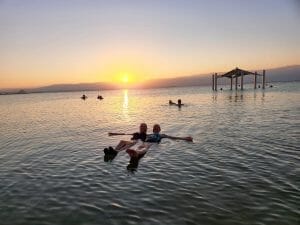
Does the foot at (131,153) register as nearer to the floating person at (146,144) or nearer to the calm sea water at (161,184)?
the floating person at (146,144)

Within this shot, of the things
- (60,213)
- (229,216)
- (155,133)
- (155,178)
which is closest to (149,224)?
(229,216)

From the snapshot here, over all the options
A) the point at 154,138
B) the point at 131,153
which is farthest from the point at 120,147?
the point at 154,138

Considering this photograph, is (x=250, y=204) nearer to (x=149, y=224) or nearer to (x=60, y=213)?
(x=149, y=224)

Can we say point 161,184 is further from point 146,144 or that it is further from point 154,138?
point 154,138

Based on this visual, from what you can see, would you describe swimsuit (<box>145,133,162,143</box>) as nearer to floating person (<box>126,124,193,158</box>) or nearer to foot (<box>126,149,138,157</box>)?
floating person (<box>126,124,193,158</box>)

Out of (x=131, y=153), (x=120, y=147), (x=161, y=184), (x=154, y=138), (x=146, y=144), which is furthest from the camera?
(x=154, y=138)

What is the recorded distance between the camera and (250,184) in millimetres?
11391

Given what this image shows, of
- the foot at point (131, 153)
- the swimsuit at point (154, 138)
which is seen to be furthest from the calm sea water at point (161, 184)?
the swimsuit at point (154, 138)

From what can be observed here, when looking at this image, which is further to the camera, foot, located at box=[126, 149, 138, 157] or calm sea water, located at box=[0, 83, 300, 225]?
foot, located at box=[126, 149, 138, 157]

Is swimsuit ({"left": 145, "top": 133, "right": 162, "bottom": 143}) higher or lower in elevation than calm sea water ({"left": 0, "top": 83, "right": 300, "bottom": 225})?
higher

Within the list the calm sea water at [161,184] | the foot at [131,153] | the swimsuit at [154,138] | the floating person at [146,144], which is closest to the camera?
the calm sea water at [161,184]

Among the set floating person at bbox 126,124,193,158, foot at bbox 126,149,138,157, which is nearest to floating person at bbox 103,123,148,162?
floating person at bbox 126,124,193,158

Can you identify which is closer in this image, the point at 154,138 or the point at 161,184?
the point at 161,184

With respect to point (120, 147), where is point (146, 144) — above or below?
below
